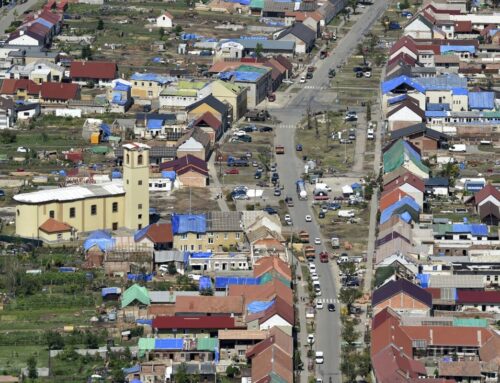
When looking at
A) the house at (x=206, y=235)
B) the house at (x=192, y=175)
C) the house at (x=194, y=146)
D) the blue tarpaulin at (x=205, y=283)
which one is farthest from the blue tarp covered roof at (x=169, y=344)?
the house at (x=194, y=146)

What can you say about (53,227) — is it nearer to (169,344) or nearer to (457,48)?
(169,344)

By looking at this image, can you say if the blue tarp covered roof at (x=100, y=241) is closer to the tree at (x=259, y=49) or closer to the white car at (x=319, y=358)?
the white car at (x=319, y=358)

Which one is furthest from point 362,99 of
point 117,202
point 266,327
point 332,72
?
point 266,327

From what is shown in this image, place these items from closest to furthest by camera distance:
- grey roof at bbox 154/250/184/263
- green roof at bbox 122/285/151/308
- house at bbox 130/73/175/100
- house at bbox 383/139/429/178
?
green roof at bbox 122/285/151/308 → grey roof at bbox 154/250/184/263 → house at bbox 383/139/429/178 → house at bbox 130/73/175/100

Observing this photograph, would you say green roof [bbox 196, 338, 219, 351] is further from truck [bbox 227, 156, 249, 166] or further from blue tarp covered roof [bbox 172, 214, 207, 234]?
truck [bbox 227, 156, 249, 166]

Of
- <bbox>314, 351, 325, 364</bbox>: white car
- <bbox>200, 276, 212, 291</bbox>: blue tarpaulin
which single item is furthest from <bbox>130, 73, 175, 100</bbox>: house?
<bbox>314, 351, 325, 364</bbox>: white car

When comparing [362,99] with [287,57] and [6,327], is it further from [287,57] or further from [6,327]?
[6,327]
